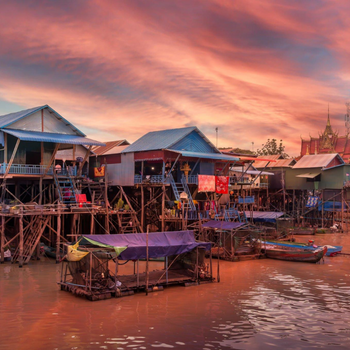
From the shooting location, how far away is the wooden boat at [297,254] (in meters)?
25.7

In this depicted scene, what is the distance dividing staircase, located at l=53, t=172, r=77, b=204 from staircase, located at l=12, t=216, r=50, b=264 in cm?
200

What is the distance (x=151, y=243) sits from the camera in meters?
18.7

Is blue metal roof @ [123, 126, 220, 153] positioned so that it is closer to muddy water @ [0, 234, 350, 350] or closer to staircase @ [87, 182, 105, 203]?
staircase @ [87, 182, 105, 203]

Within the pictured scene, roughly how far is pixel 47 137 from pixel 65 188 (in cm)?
365

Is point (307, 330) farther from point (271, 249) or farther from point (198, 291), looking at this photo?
point (271, 249)

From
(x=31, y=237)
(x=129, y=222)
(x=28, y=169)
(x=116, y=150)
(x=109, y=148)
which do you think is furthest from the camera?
(x=109, y=148)

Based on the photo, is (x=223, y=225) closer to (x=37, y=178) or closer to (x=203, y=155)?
(x=203, y=155)

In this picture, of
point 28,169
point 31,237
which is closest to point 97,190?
point 28,169

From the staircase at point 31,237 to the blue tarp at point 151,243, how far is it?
7389 millimetres

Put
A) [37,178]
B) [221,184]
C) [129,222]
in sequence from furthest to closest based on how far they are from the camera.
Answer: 1. [221,184]
2. [129,222]
3. [37,178]

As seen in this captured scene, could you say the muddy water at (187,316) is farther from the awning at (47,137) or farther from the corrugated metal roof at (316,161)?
the corrugated metal roof at (316,161)

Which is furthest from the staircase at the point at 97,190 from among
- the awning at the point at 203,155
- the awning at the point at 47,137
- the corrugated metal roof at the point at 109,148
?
the awning at the point at 203,155

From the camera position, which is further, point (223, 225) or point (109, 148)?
point (109, 148)

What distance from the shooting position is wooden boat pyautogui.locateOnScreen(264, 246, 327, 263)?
25.7m
